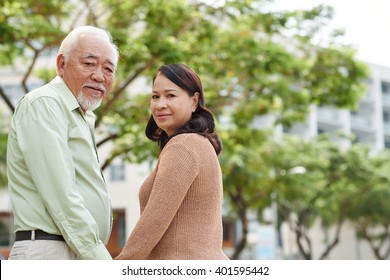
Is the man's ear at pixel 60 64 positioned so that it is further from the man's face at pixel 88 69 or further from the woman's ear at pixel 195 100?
the woman's ear at pixel 195 100

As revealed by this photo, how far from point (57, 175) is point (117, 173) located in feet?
127

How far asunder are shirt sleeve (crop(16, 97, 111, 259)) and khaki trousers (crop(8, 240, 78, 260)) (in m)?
0.05

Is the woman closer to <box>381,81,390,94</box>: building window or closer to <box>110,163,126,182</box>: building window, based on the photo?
<box>110,163,126,182</box>: building window

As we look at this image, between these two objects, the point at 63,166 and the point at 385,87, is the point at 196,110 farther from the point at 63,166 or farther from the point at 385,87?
the point at 385,87

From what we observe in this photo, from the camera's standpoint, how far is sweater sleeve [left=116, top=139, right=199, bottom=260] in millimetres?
2719

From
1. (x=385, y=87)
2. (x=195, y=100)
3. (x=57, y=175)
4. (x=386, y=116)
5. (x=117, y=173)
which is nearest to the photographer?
(x=57, y=175)

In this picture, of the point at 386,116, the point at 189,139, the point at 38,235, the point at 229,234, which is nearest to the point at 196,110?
the point at 189,139

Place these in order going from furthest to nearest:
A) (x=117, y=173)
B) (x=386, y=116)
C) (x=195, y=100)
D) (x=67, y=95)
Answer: (x=386, y=116) < (x=117, y=173) < (x=195, y=100) < (x=67, y=95)

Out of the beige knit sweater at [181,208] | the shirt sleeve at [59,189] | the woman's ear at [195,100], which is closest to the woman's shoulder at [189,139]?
the beige knit sweater at [181,208]

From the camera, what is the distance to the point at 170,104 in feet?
9.65

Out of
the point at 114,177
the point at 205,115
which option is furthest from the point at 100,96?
the point at 114,177

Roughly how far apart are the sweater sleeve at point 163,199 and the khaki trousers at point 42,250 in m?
0.20

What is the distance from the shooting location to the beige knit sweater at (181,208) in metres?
2.73
